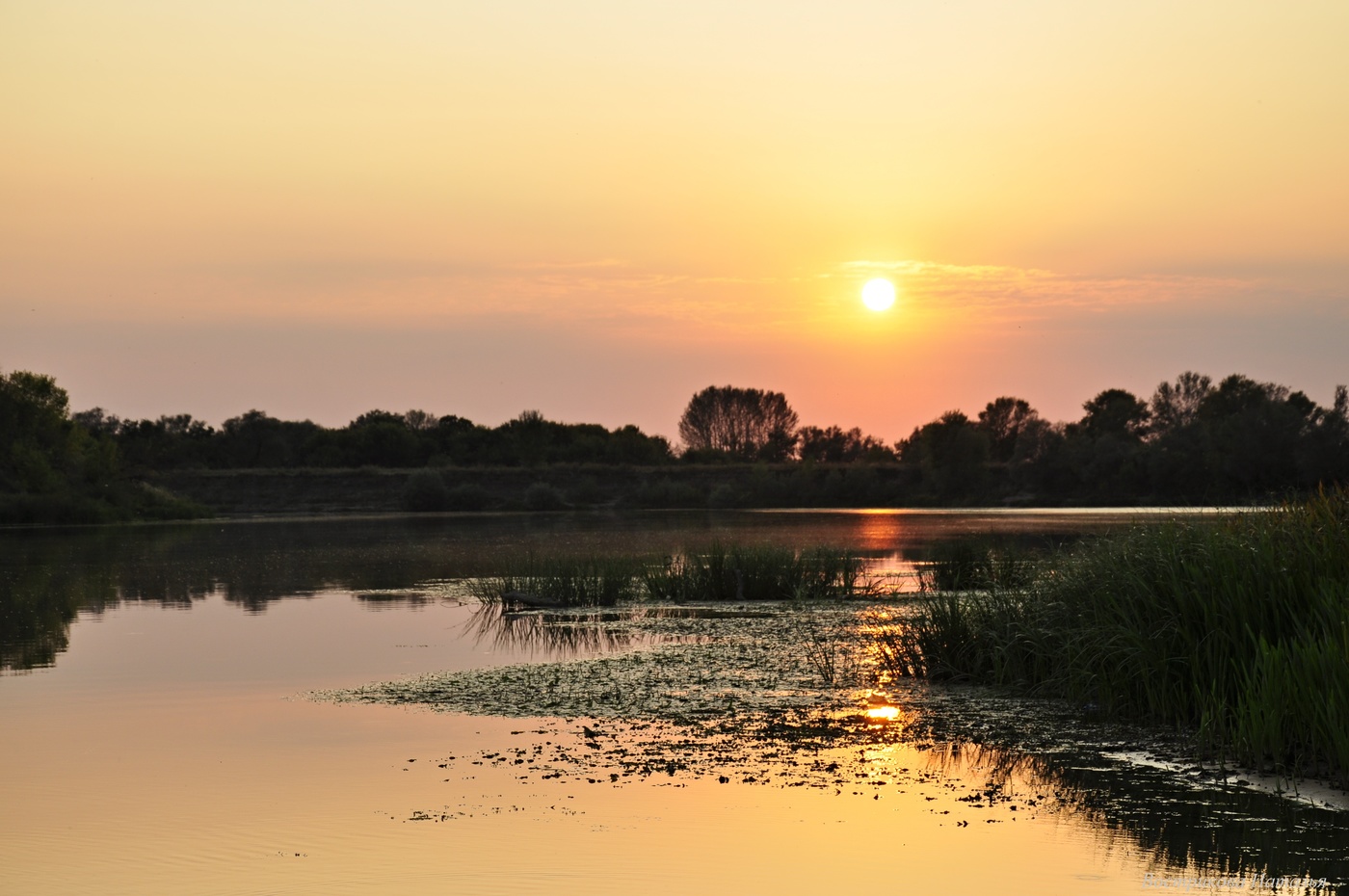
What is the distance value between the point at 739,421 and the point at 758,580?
9273cm

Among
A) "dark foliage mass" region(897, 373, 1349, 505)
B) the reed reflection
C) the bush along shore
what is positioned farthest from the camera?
"dark foliage mass" region(897, 373, 1349, 505)

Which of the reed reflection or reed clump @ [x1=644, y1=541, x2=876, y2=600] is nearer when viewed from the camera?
the reed reflection

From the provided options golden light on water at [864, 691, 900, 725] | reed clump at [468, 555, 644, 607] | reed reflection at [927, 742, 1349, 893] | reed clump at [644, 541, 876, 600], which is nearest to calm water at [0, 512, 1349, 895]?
reed reflection at [927, 742, 1349, 893]

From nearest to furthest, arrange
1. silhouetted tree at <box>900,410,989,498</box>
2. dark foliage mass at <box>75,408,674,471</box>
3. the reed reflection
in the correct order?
the reed reflection, silhouetted tree at <box>900,410,989,498</box>, dark foliage mass at <box>75,408,674,471</box>

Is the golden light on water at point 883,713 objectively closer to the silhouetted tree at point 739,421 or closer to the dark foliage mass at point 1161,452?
the dark foliage mass at point 1161,452

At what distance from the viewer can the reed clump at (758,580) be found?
22.0 metres

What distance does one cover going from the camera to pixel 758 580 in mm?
22156

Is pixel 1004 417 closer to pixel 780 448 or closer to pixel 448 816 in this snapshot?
pixel 780 448

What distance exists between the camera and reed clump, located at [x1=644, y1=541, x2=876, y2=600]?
72.2 ft

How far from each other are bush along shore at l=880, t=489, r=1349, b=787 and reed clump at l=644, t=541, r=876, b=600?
8398mm

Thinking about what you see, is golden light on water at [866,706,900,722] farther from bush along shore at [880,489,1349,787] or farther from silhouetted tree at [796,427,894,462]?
silhouetted tree at [796,427,894,462]

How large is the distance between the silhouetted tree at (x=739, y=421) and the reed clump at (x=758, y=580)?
89.5 m

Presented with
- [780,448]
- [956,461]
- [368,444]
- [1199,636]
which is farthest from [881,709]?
[780,448]

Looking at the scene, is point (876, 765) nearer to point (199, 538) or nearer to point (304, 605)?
point (304, 605)
